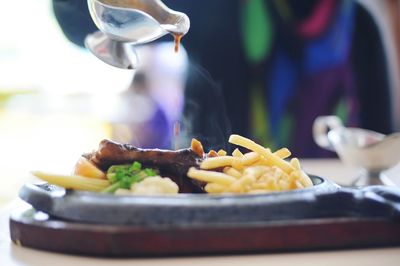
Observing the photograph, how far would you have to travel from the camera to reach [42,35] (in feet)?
17.2

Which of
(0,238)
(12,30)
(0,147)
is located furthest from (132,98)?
(0,238)

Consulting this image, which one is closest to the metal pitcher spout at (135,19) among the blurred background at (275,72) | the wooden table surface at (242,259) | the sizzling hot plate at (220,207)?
the sizzling hot plate at (220,207)

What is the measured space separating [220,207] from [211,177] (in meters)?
0.20

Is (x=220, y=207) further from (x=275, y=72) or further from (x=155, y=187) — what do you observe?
(x=275, y=72)

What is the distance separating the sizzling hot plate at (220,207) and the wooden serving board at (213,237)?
2cm

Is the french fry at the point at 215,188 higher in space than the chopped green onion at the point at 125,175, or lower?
lower

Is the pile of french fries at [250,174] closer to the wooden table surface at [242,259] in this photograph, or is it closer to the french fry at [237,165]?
the french fry at [237,165]

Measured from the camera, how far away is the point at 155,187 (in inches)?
50.9

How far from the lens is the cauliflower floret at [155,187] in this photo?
4.18 feet

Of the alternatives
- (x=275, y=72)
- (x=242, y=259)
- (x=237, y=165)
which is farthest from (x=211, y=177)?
(x=275, y=72)

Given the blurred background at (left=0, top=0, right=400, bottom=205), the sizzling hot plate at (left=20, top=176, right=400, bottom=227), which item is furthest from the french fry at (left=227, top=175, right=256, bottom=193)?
the blurred background at (left=0, top=0, right=400, bottom=205)

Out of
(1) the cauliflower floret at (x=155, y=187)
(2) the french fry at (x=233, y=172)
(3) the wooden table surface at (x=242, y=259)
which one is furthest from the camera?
(2) the french fry at (x=233, y=172)

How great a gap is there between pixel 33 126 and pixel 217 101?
305 centimetres

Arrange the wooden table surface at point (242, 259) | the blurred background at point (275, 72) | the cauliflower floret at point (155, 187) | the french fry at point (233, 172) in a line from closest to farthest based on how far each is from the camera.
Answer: the wooden table surface at point (242, 259)
the cauliflower floret at point (155, 187)
the french fry at point (233, 172)
the blurred background at point (275, 72)
